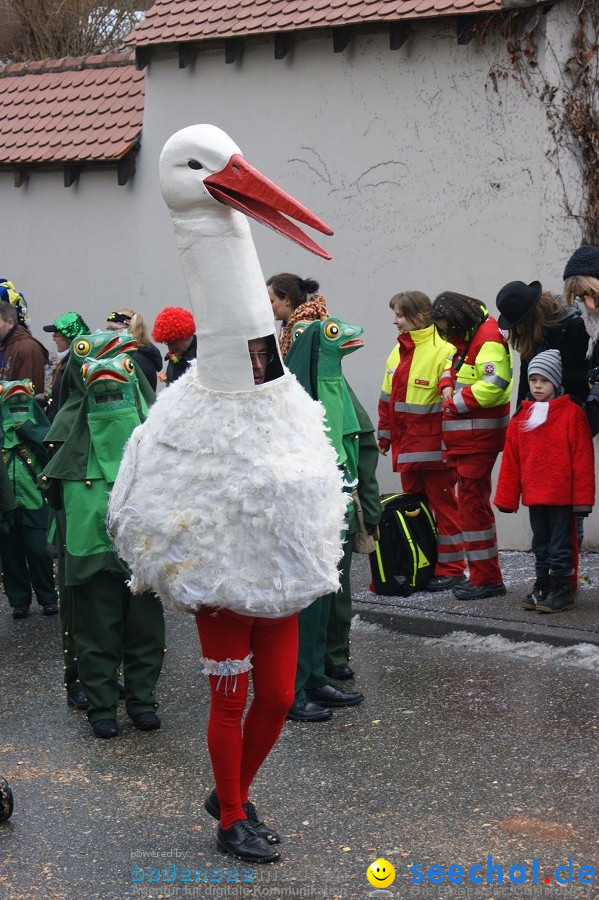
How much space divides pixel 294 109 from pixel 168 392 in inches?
272

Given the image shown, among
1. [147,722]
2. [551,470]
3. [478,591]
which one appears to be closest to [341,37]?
[551,470]

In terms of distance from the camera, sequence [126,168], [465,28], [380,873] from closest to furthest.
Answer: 1. [380,873]
2. [465,28]
3. [126,168]

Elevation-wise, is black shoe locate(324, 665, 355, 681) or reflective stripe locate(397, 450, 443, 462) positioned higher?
reflective stripe locate(397, 450, 443, 462)

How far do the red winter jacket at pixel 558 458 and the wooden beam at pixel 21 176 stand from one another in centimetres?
768

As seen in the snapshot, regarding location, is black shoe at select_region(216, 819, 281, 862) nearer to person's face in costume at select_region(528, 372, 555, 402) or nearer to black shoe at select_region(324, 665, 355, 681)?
black shoe at select_region(324, 665, 355, 681)

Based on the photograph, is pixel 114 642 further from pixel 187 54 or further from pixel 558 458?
pixel 187 54

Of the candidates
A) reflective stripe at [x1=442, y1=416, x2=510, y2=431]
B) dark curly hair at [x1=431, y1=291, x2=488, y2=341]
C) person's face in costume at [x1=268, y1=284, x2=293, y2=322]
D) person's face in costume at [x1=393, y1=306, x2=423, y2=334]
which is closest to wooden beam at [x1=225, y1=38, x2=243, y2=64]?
person's face in costume at [x1=393, y1=306, x2=423, y2=334]

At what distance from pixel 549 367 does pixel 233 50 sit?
530 cm

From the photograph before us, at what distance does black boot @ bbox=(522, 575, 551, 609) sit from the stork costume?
3.45 metres

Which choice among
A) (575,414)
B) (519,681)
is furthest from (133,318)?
(519,681)

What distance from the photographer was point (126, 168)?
12.2m

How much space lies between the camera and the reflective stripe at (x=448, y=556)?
807cm

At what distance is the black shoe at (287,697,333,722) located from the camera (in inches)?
225

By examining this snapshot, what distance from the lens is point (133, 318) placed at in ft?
31.6
